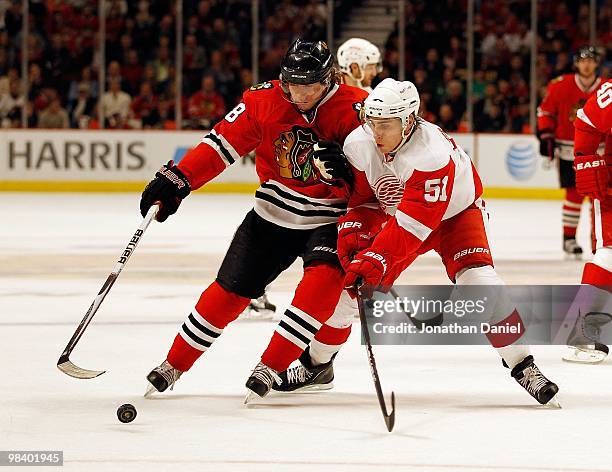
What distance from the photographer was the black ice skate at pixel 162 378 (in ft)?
14.1

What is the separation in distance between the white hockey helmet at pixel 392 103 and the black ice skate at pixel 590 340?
144 cm

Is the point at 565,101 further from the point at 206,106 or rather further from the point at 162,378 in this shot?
the point at 162,378

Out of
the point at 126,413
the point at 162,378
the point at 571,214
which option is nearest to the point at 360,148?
the point at 162,378

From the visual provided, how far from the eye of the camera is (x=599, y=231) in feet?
17.4

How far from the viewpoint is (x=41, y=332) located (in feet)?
18.7

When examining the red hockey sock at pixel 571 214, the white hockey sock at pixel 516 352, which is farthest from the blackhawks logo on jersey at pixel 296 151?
the red hockey sock at pixel 571 214

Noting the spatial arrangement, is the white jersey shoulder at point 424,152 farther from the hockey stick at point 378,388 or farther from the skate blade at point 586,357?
the skate blade at point 586,357

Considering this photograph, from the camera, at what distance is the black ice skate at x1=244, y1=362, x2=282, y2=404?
4.20 meters

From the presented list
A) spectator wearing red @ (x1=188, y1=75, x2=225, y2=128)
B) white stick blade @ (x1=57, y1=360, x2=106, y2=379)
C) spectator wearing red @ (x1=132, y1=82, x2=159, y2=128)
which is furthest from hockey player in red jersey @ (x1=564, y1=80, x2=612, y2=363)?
spectator wearing red @ (x1=132, y1=82, x2=159, y2=128)

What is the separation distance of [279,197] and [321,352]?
0.52 meters

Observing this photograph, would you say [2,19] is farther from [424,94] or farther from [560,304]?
[560,304]

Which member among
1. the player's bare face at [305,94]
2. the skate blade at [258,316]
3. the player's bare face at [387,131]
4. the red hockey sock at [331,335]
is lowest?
the skate blade at [258,316]

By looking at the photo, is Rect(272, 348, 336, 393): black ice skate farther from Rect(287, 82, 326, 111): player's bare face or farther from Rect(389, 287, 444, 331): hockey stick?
Rect(287, 82, 326, 111): player's bare face

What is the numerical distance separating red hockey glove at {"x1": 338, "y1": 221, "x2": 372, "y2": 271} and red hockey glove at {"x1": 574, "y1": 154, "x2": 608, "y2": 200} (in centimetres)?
132
